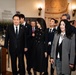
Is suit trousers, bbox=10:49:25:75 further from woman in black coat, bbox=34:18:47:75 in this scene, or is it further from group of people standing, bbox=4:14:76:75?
woman in black coat, bbox=34:18:47:75

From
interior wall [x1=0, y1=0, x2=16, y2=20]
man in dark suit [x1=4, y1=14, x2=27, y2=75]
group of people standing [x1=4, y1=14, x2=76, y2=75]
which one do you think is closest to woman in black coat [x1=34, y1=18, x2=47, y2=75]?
group of people standing [x1=4, y1=14, x2=76, y2=75]

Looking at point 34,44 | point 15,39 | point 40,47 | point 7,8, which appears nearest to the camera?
point 15,39

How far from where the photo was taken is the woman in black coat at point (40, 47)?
4543mm

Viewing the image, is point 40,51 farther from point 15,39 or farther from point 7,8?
point 7,8

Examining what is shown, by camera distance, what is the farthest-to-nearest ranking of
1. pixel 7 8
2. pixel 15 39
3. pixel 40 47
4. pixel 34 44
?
pixel 7 8 < pixel 34 44 < pixel 40 47 < pixel 15 39

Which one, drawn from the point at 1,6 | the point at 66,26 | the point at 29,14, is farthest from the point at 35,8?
the point at 66,26

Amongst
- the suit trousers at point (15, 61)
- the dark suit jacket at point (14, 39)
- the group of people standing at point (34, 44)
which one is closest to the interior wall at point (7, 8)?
the group of people standing at point (34, 44)

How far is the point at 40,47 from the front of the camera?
4.60 metres

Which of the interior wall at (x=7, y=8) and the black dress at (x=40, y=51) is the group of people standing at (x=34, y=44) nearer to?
the black dress at (x=40, y=51)

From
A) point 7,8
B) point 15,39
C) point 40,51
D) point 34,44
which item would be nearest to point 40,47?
point 40,51

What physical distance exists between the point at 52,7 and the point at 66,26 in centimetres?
719

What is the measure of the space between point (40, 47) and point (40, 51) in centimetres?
10

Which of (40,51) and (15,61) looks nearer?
(15,61)

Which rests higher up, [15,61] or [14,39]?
Answer: [14,39]
